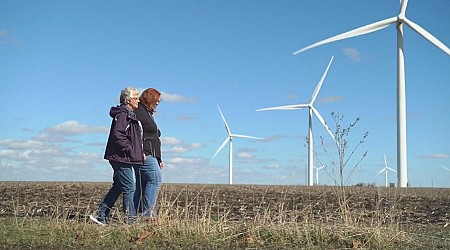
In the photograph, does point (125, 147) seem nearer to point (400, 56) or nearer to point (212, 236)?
point (212, 236)

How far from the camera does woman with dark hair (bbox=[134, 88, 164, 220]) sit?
9.22 m

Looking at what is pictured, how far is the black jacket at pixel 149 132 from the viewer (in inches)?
366

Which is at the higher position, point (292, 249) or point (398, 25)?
point (398, 25)

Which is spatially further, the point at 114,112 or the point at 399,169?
the point at 399,169

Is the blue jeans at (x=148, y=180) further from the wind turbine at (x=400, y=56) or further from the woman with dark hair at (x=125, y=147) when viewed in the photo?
the wind turbine at (x=400, y=56)

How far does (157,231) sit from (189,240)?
465mm

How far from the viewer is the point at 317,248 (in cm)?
697

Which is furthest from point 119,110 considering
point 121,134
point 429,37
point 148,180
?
point 429,37

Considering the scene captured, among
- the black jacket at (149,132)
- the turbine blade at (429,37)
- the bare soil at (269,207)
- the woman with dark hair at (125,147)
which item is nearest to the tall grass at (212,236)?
the bare soil at (269,207)

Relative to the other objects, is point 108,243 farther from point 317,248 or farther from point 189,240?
point 317,248

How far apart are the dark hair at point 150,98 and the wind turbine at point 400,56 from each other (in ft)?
67.2

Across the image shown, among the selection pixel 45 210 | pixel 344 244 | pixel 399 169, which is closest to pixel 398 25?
pixel 399 169

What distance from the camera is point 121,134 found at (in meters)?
8.80

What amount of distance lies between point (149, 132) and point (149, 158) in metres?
0.42
